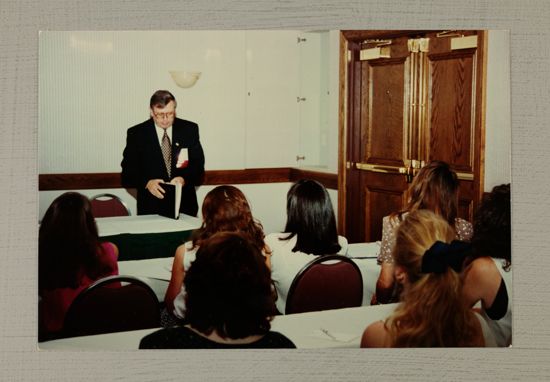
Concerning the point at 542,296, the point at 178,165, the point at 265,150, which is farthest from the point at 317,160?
the point at 542,296

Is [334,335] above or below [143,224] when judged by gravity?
below

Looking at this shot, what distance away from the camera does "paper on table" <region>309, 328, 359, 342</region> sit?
255 cm

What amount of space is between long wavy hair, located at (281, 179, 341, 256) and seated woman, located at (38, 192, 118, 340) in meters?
0.62

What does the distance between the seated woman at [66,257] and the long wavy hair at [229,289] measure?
30cm

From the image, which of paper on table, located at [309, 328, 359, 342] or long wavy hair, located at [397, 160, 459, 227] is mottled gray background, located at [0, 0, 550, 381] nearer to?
paper on table, located at [309, 328, 359, 342]

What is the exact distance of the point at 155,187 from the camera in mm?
2652

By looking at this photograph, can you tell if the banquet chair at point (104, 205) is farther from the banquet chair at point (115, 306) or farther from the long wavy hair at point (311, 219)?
the long wavy hair at point (311, 219)

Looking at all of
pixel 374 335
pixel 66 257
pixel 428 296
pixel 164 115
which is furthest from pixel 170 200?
pixel 428 296

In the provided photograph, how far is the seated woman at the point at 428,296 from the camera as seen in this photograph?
254 centimetres

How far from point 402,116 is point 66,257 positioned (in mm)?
1264

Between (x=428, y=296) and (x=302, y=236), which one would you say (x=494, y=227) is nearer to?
(x=428, y=296)

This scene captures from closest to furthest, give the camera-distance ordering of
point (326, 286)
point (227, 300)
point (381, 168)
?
point (227, 300) → point (326, 286) → point (381, 168)

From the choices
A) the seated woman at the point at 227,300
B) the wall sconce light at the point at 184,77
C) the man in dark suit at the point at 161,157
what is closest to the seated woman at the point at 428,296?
the seated woman at the point at 227,300

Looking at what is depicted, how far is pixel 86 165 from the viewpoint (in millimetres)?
2582
